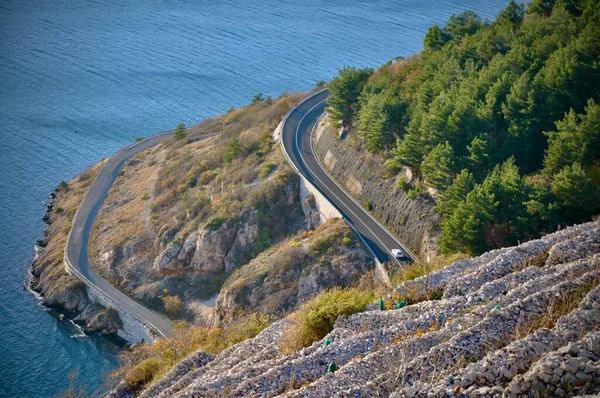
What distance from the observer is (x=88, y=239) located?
234 ft

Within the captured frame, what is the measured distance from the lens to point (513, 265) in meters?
28.5

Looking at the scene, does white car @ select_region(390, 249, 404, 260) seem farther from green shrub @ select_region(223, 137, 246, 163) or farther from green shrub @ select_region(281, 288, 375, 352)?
green shrub @ select_region(223, 137, 246, 163)

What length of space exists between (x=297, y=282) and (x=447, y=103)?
743 inches

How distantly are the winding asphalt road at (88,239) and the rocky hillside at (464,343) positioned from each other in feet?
86.6

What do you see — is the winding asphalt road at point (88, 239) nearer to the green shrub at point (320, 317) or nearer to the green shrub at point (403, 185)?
the green shrub at point (403, 185)

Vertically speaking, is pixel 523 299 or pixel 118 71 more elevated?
pixel 118 71

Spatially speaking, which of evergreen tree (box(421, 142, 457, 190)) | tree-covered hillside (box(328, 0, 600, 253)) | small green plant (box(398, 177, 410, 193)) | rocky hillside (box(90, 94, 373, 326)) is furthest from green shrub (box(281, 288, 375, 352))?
small green plant (box(398, 177, 410, 193))

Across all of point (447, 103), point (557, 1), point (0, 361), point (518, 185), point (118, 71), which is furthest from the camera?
point (118, 71)

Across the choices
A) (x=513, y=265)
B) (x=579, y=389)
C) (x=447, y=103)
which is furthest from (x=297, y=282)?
(x=579, y=389)

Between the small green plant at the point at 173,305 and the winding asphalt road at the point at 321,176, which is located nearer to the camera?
the winding asphalt road at the point at 321,176

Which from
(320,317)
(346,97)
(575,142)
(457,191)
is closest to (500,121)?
(457,191)

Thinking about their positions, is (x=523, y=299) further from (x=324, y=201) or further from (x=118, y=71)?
(x=118, y=71)

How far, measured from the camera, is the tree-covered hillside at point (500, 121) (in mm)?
39406

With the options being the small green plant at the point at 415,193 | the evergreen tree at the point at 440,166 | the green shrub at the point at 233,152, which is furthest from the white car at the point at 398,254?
the green shrub at the point at 233,152
